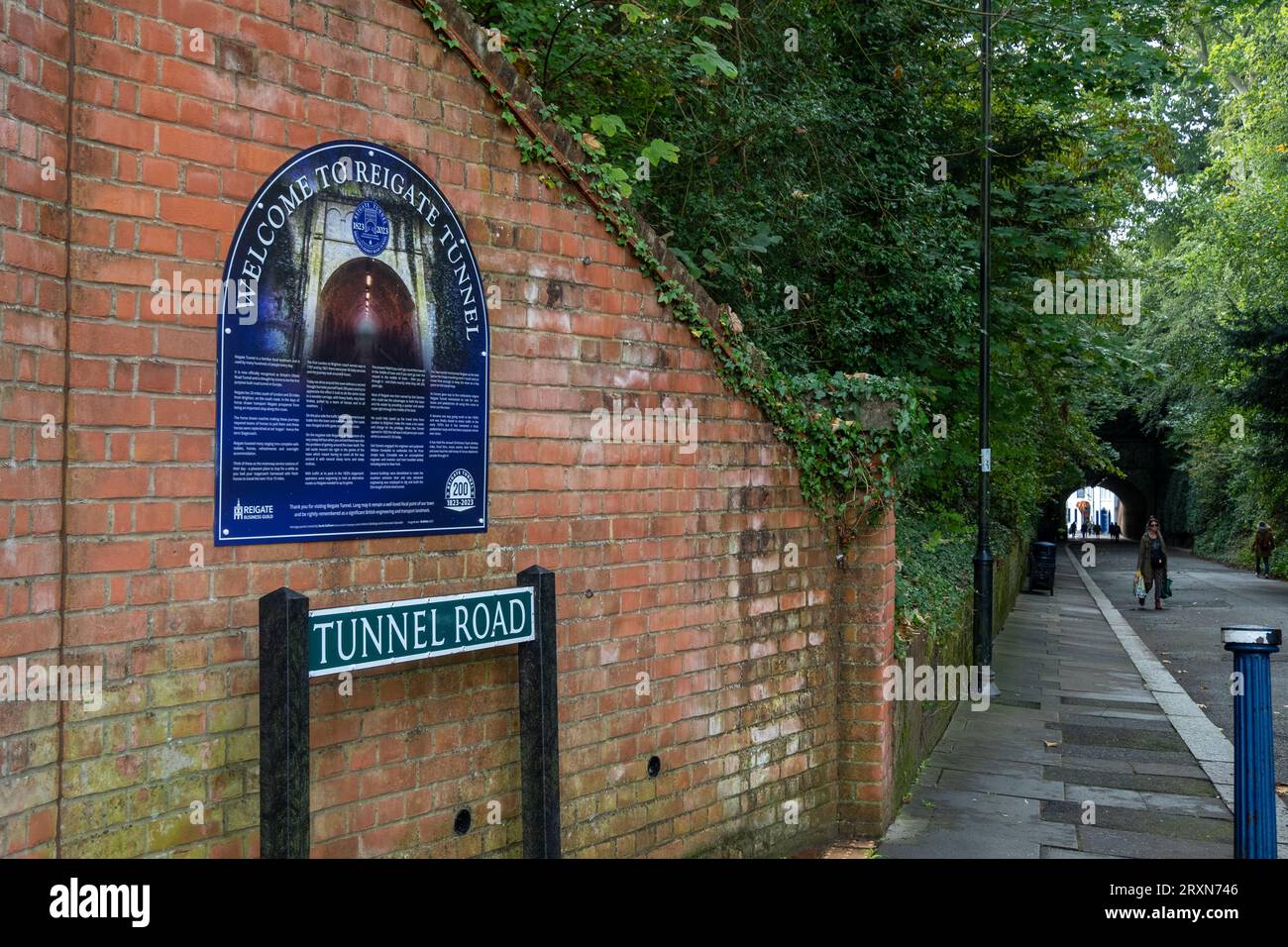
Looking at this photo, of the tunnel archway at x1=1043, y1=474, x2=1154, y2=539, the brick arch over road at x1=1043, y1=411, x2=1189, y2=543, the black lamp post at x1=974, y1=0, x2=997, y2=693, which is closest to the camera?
the black lamp post at x1=974, y1=0, x2=997, y2=693

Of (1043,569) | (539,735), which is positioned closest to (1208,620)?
(1043,569)

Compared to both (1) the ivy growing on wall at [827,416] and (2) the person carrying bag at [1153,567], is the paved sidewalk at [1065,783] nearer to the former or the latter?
(1) the ivy growing on wall at [827,416]

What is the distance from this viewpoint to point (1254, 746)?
5.76m

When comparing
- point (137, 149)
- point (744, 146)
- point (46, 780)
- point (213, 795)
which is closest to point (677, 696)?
point (213, 795)

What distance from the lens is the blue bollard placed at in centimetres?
566

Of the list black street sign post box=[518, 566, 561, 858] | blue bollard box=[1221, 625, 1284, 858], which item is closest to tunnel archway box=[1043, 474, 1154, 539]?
blue bollard box=[1221, 625, 1284, 858]

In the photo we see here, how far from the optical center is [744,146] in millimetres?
8859

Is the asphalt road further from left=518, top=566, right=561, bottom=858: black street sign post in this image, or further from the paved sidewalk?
left=518, top=566, right=561, bottom=858: black street sign post

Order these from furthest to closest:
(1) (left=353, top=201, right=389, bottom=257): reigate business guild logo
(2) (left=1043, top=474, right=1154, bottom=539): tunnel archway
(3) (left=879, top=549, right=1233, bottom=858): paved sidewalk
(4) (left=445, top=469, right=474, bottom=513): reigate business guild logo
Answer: (2) (left=1043, top=474, right=1154, bottom=539): tunnel archway < (3) (left=879, top=549, right=1233, bottom=858): paved sidewalk < (4) (left=445, top=469, right=474, bottom=513): reigate business guild logo < (1) (left=353, top=201, right=389, bottom=257): reigate business guild logo

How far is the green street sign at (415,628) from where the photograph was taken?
3.46 meters

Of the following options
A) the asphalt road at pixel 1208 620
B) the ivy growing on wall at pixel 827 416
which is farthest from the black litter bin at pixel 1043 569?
the ivy growing on wall at pixel 827 416

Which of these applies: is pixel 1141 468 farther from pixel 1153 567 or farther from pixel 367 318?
pixel 367 318

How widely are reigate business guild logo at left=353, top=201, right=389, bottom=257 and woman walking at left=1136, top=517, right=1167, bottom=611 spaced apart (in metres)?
20.7
